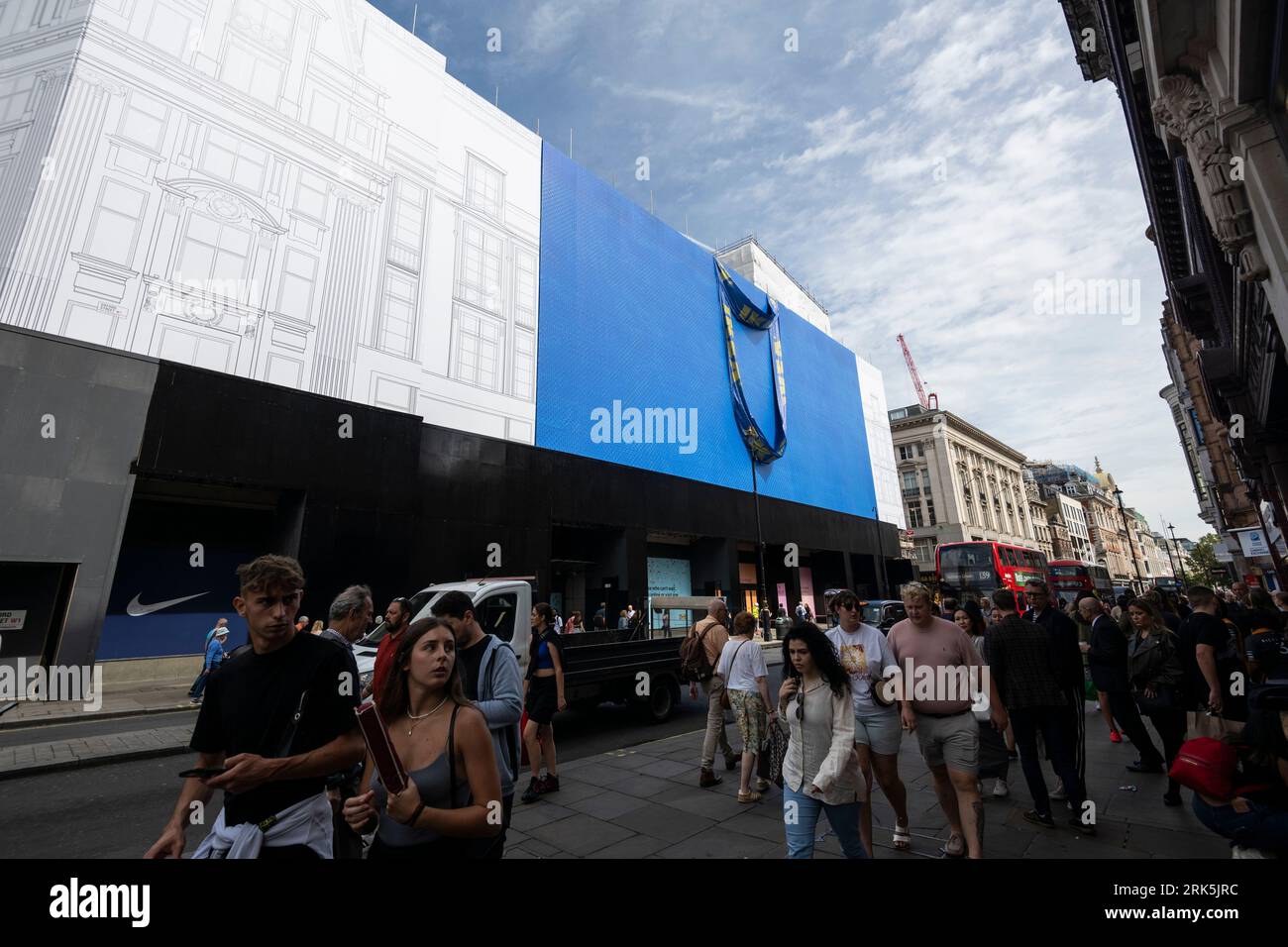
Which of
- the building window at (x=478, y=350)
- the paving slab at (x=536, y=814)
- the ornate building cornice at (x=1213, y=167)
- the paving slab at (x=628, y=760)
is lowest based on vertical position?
the paving slab at (x=628, y=760)

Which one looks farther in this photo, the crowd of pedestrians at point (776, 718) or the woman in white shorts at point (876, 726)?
the woman in white shorts at point (876, 726)

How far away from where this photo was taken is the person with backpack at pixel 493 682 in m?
3.17

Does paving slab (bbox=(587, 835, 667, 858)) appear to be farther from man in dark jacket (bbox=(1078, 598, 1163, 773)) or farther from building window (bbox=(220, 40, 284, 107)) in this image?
building window (bbox=(220, 40, 284, 107))

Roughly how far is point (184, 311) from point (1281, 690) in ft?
69.1

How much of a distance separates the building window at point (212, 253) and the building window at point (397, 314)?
13.7 ft

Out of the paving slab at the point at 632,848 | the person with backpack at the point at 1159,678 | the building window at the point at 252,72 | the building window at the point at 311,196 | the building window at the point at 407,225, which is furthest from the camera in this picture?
the building window at the point at 407,225

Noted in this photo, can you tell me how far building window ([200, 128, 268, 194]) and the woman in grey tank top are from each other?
20940 millimetres

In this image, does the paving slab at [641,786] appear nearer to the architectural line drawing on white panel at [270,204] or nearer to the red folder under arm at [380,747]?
the red folder under arm at [380,747]

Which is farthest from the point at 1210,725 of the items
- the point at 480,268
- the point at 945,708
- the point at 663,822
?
the point at 480,268

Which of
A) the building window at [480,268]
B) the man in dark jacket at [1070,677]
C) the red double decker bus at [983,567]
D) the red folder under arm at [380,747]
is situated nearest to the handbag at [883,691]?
the man in dark jacket at [1070,677]

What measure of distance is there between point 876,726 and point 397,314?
800 inches

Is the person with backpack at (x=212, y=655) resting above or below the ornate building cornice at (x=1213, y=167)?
below
